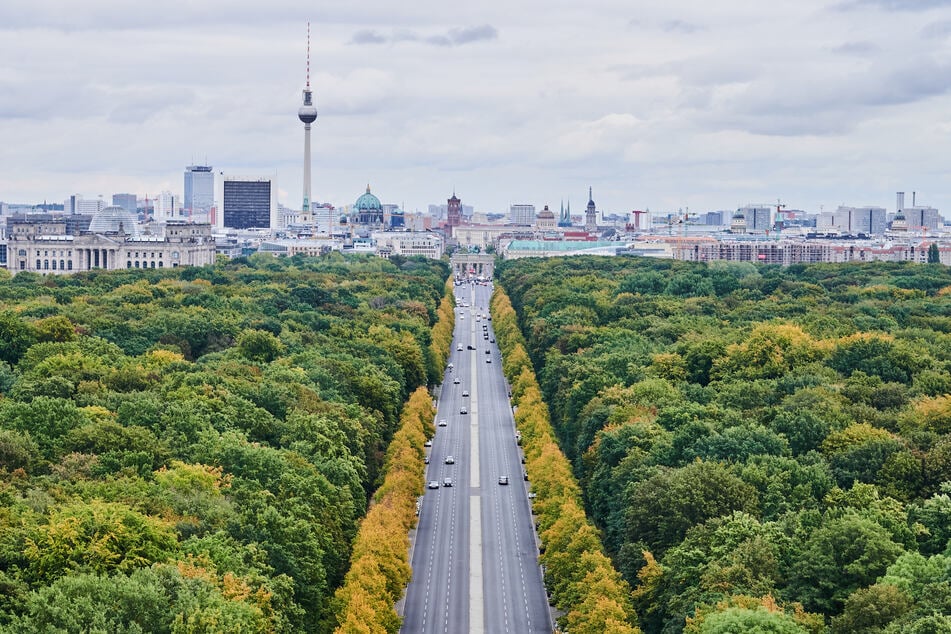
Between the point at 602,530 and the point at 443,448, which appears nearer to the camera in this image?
the point at 602,530

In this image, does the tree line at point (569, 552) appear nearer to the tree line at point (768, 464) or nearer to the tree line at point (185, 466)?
the tree line at point (768, 464)

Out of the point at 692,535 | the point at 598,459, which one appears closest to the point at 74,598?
the point at 692,535

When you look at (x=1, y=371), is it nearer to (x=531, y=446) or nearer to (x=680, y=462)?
(x=531, y=446)

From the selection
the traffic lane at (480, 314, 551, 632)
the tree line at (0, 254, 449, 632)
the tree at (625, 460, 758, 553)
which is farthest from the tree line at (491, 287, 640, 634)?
the tree line at (0, 254, 449, 632)

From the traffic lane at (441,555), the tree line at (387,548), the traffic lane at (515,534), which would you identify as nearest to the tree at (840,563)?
the traffic lane at (515,534)

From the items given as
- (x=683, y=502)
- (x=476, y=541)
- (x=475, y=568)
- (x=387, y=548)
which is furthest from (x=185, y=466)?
(x=683, y=502)

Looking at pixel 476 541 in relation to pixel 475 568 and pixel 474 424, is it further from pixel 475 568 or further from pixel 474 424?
pixel 474 424

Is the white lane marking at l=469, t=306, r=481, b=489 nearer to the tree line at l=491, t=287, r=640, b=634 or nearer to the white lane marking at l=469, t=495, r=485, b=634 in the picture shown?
the tree line at l=491, t=287, r=640, b=634
